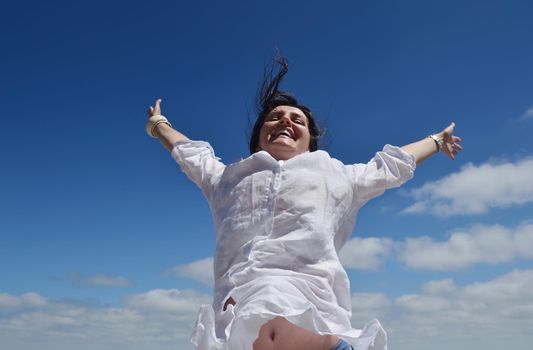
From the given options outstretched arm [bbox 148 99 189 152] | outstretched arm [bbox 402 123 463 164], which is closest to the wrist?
outstretched arm [bbox 402 123 463 164]

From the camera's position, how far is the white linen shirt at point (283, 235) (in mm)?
2746

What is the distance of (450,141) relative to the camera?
15.0ft

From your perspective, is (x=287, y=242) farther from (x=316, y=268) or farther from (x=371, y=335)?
(x=371, y=335)

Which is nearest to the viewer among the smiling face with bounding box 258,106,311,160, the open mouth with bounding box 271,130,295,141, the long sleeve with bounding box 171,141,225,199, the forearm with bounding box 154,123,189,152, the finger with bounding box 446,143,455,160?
the long sleeve with bounding box 171,141,225,199

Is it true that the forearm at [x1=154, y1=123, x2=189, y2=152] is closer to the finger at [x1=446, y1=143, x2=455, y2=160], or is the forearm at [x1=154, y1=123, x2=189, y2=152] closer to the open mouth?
the open mouth

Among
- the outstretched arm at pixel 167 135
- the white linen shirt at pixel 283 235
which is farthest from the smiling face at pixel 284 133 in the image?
the outstretched arm at pixel 167 135

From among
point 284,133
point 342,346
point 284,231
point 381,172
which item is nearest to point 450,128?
point 381,172

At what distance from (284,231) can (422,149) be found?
1.57 meters

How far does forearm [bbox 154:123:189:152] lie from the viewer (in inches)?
165

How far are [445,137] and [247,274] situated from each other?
2.32 meters

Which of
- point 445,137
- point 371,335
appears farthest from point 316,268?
point 445,137

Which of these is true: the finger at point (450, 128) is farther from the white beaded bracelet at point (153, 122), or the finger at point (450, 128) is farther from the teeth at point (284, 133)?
the white beaded bracelet at point (153, 122)

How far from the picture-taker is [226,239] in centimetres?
329

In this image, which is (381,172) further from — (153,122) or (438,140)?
(153,122)
